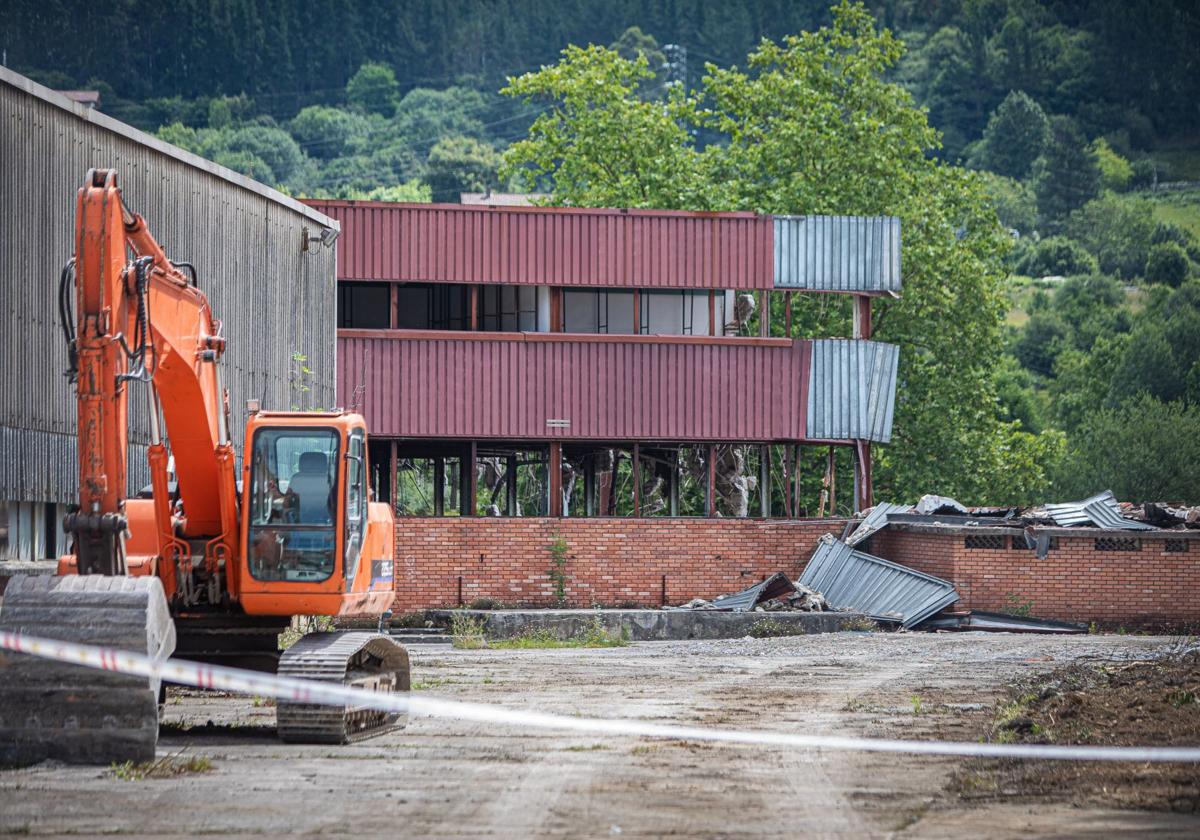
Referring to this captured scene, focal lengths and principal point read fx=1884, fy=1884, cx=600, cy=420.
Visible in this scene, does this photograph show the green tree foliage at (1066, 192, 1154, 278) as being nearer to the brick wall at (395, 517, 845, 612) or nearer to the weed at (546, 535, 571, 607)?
the brick wall at (395, 517, 845, 612)

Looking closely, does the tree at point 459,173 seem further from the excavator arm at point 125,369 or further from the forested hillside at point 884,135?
the excavator arm at point 125,369

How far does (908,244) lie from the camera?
48688 millimetres

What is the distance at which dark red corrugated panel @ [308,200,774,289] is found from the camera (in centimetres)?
3428

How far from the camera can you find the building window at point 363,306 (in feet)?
116

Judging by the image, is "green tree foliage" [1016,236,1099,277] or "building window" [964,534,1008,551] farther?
"green tree foliage" [1016,236,1099,277]

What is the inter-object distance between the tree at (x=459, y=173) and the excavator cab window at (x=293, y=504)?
121 metres

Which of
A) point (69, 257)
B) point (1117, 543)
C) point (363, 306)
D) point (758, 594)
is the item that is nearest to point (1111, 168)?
point (1117, 543)

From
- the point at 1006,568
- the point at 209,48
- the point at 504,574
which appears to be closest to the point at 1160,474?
the point at 1006,568

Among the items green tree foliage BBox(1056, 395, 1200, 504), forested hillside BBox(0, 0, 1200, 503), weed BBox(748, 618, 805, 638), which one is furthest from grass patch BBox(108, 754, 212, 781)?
green tree foliage BBox(1056, 395, 1200, 504)

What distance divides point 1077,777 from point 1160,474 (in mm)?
47424

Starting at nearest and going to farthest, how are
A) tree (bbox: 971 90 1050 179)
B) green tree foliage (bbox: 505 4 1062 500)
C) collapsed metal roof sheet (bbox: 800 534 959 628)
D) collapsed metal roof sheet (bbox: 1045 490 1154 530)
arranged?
collapsed metal roof sheet (bbox: 800 534 959 628), collapsed metal roof sheet (bbox: 1045 490 1154 530), green tree foliage (bbox: 505 4 1062 500), tree (bbox: 971 90 1050 179)

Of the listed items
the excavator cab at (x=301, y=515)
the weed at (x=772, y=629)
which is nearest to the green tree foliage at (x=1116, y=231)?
the weed at (x=772, y=629)

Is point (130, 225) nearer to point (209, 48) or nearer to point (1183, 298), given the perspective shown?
point (1183, 298)

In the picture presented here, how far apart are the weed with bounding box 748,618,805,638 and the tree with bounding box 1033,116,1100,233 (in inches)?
4793
